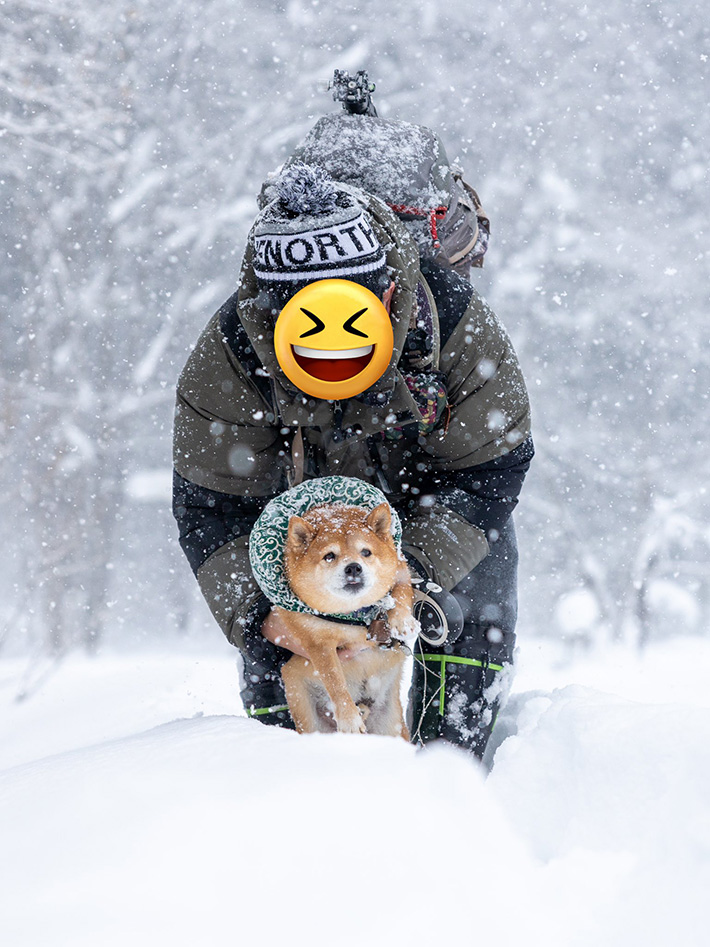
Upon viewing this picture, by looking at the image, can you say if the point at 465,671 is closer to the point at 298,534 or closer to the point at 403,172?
the point at 298,534

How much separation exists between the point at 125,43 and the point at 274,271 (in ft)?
40.9

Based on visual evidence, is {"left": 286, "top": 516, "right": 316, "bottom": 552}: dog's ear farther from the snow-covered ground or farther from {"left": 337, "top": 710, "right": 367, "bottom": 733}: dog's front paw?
the snow-covered ground

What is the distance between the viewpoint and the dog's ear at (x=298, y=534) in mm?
2199

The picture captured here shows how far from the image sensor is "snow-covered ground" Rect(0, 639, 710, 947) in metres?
0.89

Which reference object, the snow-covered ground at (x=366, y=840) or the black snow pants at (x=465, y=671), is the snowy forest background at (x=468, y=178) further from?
the snow-covered ground at (x=366, y=840)

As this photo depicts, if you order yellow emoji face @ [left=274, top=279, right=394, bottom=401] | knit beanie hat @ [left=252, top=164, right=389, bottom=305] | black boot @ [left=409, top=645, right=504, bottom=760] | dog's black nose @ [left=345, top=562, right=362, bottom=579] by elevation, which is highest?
knit beanie hat @ [left=252, top=164, right=389, bottom=305]

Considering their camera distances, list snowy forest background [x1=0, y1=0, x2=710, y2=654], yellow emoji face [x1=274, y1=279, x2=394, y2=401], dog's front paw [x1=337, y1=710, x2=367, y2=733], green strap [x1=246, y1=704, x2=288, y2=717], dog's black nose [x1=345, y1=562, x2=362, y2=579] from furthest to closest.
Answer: snowy forest background [x1=0, y1=0, x2=710, y2=654] < green strap [x1=246, y1=704, x2=288, y2=717] < dog's front paw [x1=337, y1=710, x2=367, y2=733] < dog's black nose [x1=345, y1=562, x2=362, y2=579] < yellow emoji face [x1=274, y1=279, x2=394, y2=401]

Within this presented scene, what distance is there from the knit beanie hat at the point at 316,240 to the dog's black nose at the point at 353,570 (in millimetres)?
667

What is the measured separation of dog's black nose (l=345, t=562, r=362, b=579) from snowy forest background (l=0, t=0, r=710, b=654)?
11235mm

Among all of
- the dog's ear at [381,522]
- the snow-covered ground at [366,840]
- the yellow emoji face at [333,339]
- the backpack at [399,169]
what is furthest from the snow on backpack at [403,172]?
the snow-covered ground at [366,840]

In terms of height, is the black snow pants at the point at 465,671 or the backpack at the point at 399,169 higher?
the backpack at the point at 399,169

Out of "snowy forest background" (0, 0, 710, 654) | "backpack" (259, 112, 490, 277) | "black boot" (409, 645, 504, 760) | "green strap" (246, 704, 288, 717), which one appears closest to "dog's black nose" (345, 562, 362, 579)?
"black boot" (409, 645, 504, 760)

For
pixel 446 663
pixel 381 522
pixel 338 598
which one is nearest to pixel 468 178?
pixel 446 663

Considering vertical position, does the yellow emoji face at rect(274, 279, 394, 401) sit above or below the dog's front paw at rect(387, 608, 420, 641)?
above
